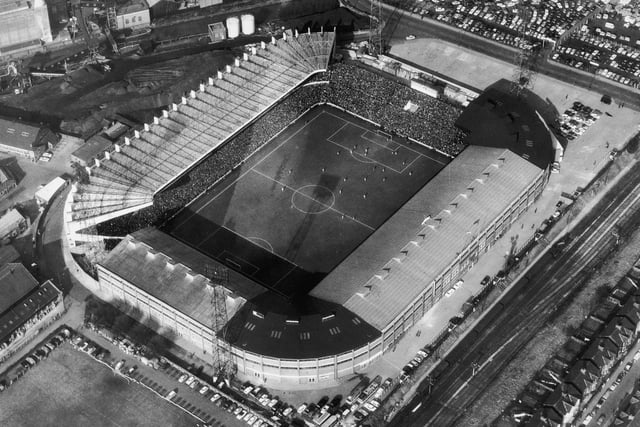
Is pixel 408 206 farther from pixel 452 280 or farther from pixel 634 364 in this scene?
pixel 634 364

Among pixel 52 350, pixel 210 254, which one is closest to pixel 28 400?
pixel 52 350

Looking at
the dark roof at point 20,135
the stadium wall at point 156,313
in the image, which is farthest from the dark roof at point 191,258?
the dark roof at point 20,135

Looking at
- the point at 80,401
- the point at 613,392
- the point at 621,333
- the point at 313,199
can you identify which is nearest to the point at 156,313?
the point at 80,401

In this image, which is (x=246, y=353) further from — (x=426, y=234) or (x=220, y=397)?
(x=426, y=234)

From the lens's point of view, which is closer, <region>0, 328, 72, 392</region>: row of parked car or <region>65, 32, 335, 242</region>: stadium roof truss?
<region>0, 328, 72, 392</region>: row of parked car

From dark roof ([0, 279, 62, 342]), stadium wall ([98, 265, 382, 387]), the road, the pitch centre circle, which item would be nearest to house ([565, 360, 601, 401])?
the road

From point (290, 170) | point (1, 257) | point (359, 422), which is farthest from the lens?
point (290, 170)

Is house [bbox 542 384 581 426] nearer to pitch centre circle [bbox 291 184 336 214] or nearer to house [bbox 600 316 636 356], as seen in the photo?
house [bbox 600 316 636 356]

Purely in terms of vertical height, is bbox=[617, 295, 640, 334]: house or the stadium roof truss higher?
the stadium roof truss
